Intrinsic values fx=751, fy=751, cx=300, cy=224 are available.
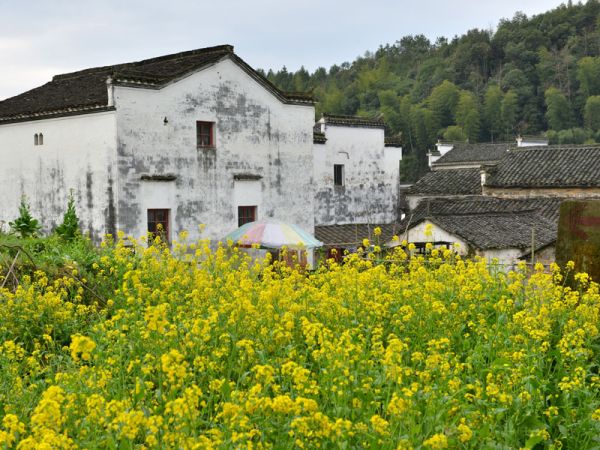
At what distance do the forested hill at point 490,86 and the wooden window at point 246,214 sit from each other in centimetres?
3893

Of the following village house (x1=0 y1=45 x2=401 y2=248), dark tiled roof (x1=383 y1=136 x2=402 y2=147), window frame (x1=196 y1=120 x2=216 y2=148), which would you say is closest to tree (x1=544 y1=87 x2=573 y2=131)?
dark tiled roof (x1=383 y1=136 x2=402 y2=147)

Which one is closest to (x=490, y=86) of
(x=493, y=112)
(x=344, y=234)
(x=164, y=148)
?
(x=493, y=112)

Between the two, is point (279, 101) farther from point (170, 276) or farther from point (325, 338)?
point (325, 338)

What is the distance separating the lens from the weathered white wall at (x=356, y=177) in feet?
86.9

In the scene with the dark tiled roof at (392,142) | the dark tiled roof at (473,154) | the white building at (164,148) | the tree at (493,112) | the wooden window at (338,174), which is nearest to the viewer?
the white building at (164,148)

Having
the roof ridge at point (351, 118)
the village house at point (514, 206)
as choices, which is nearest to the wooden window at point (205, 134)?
the village house at point (514, 206)

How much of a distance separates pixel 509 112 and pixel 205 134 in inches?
2077

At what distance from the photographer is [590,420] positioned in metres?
4.73

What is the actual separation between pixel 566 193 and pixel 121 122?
14.1 m

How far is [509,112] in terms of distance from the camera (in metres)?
66.9

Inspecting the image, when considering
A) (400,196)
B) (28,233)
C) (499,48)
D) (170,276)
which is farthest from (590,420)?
(499,48)

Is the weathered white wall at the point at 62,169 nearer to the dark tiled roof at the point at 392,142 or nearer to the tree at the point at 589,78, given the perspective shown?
the dark tiled roof at the point at 392,142

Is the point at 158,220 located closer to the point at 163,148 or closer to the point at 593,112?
the point at 163,148

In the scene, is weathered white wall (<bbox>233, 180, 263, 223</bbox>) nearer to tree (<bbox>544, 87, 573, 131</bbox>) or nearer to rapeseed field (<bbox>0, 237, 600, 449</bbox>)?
rapeseed field (<bbox>0, 237, 600, 449</bbox>)
